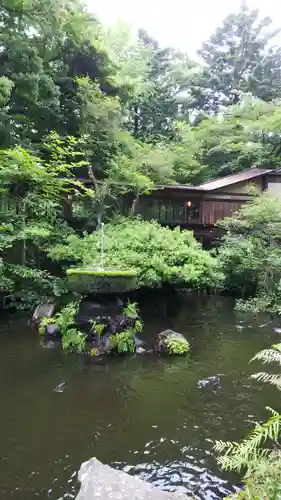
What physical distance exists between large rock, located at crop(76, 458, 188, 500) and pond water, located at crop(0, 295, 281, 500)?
395mm

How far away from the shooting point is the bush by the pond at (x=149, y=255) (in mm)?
11180

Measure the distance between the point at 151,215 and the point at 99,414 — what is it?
1473 centimetres

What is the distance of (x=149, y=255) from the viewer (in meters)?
11.8

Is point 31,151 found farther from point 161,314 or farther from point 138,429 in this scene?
point 138,429

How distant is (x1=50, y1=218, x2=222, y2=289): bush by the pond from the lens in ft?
36.7

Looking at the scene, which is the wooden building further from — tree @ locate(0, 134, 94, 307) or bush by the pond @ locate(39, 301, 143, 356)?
bush by the pond @ locate(39, 301, 143, 356)

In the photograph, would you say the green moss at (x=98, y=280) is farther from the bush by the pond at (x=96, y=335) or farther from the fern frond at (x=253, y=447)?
the fern frond at (x=253, y=447)

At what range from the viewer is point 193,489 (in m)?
4.01

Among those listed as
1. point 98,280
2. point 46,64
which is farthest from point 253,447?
point 46,64

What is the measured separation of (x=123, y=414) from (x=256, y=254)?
10.2 metres

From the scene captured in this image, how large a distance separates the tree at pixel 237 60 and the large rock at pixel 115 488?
85.0 feet

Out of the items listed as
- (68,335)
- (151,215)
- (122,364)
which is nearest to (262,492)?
(122,364)

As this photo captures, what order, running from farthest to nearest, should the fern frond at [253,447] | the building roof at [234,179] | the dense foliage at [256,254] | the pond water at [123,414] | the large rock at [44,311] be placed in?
the building roof at [234,179] < the dense foliage at [256,254] < the large rock at [44,311] < the pond water at [123,414] < the fern frond at [253,447]

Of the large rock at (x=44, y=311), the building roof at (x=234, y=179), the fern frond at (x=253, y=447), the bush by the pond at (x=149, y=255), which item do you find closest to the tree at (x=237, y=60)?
the building roof at (x=234, y=179)
